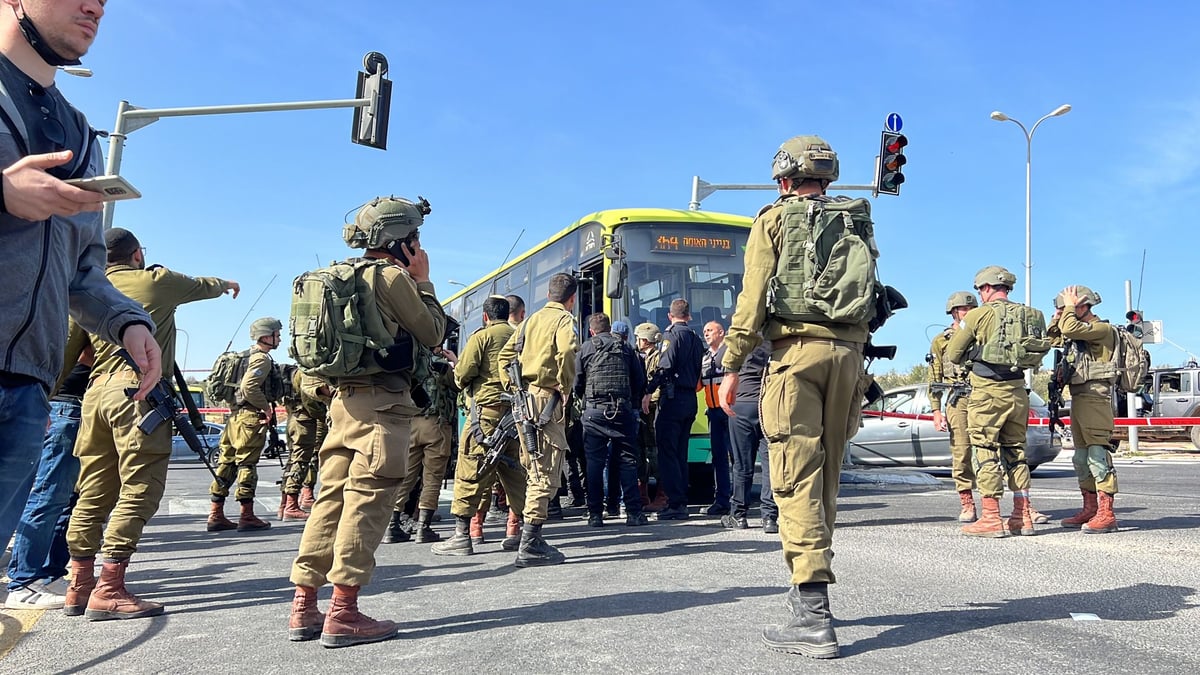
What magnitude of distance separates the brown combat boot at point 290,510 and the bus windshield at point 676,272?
163 inches

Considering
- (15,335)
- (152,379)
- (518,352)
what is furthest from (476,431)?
(15,335)

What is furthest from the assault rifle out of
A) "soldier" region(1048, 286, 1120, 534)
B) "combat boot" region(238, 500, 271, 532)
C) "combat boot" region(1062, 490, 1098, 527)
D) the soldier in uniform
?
"combat boot" region(1062, 490, 1098, 527)

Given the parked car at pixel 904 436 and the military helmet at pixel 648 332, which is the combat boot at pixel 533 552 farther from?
the parked car at pixel 904 436

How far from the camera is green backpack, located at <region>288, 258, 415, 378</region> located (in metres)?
3.88

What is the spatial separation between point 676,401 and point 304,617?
17.3ft

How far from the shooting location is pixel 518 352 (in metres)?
6.50

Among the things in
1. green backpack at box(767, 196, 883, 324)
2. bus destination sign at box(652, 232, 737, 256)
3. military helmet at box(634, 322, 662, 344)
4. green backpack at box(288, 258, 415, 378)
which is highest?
bus destination sign at box(652, 232, 737, 256)

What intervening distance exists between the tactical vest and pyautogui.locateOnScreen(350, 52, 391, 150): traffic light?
5.55 metres

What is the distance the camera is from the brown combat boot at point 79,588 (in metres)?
4.32

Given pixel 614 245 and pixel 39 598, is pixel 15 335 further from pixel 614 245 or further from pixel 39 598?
pixel 614 245

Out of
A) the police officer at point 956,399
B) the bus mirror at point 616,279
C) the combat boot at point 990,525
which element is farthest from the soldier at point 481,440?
the police officer at point 956,399

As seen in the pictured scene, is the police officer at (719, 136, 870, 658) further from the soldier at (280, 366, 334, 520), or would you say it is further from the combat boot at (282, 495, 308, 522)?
the combat boot at (282, 495, 308, 522)

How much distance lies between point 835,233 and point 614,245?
5.60m

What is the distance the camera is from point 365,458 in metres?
3.86
